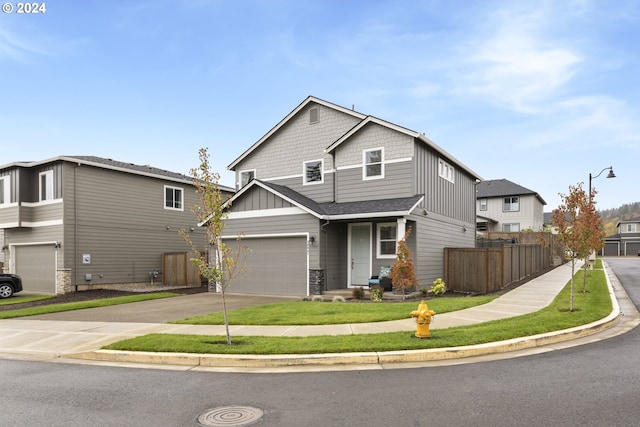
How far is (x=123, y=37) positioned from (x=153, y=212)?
10281 mm

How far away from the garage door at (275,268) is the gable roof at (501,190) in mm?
36056

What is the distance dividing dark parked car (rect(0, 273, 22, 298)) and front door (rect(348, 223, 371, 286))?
1641 cm

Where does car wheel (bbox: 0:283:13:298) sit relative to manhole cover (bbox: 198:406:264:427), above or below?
below

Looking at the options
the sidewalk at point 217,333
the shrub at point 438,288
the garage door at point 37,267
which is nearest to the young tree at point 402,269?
the shrub at point 438,288

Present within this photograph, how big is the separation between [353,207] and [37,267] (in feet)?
58.4

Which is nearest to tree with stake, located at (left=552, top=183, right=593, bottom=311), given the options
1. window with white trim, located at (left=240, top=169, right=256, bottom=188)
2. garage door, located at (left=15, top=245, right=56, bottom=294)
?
window with white trim, located at (left=240, top=169, right=256, bottom=188)

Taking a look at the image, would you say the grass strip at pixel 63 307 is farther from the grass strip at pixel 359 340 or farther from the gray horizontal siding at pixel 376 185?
the gray horizontal siding at pixel 376 185

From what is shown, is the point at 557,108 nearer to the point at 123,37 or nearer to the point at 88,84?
the point at 123,37

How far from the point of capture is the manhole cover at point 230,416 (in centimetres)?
459

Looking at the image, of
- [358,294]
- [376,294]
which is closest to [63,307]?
[358,294]

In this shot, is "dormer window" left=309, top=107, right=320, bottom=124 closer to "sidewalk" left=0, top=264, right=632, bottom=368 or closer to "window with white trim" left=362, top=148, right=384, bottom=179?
"window with white trim" left=362, top=148, right=384, bottom=179

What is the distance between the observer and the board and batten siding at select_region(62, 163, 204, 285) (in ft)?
69.5

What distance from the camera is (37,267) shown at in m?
22.6

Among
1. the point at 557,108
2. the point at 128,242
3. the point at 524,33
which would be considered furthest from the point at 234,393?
the point at 557,108
